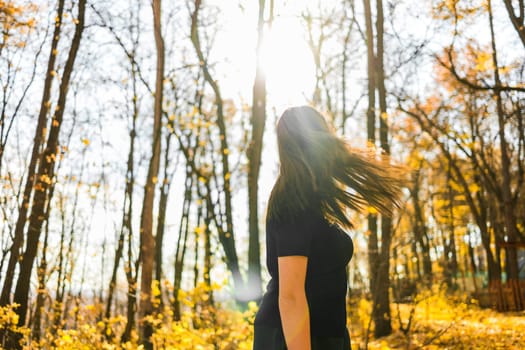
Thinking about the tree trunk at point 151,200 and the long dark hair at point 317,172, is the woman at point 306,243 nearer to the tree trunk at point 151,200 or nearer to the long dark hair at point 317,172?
the long dark hair at point 317,172

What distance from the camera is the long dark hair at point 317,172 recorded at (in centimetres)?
198

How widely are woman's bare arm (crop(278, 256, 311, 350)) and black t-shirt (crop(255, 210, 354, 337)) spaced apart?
3.1 inches

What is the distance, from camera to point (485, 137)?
798 inches

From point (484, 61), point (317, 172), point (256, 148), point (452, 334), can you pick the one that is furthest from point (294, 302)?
point (484, 61)

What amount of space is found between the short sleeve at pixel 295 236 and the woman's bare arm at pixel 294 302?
2 centimetres

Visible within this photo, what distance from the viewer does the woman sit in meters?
1.86

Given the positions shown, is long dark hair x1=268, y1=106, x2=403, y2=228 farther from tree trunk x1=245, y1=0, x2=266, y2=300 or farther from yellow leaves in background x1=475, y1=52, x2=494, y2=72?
yellow leaves in background x1=475, y1=52, x2=494, y2=72

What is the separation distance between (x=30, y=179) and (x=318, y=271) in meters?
9.67

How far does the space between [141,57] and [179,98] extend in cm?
273

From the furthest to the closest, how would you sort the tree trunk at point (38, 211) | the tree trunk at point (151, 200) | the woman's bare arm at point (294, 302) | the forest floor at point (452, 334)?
the tree trunk at point (38, 211)
the forest floor at point (452, 334)
the tree trunk at point (151, 200)
the woman's bare arm at point (294, 302)

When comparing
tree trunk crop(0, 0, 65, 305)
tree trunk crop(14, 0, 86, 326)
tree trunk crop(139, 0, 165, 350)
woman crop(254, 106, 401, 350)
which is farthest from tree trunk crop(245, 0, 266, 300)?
woman crop(254, 106, 401, 350)

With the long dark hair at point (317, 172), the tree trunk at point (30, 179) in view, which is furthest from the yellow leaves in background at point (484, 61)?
the long dark hair at point (317, 172)

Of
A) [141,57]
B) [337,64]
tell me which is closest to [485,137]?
[337,64]

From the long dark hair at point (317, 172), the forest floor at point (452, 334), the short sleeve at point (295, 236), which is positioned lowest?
the forest floor at point (452, 334)
